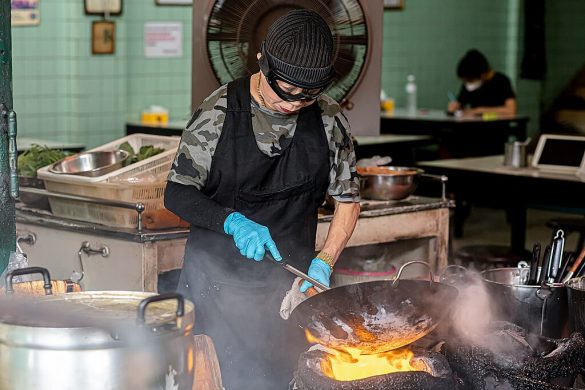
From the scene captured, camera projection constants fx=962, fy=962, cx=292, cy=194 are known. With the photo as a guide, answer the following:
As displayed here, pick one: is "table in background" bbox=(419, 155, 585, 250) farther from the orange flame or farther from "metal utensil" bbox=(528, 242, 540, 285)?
the orange flame

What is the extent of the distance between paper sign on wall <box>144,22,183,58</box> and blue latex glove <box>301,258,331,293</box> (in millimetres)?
6503

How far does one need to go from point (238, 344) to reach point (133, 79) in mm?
6210

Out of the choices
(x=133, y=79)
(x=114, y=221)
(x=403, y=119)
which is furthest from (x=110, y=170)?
(x=403, y=119)

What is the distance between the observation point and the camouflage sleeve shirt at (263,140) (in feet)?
10.7

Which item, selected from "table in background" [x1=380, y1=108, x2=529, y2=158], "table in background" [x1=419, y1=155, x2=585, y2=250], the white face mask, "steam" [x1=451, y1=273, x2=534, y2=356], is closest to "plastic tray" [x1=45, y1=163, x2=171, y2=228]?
"steam" [x1=451, y1=273, x2=534, y2=356]

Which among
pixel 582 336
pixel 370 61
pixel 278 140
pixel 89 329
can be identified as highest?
pixel 370 61

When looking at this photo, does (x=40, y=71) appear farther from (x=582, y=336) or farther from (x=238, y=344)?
(x=582, y=336)

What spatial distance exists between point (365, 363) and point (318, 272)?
0.58 meters

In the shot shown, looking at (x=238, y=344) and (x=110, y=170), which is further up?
(x=110, y=170)

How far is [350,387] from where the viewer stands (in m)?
2.44

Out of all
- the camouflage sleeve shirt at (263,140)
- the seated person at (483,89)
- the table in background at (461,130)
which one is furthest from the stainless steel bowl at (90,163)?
the seated person at (483,89)

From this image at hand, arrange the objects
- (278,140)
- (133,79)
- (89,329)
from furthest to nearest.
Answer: (133,79) < (278,140) < (89,329)

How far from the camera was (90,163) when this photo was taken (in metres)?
4.50

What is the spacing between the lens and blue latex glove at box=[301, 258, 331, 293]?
10.6ft
